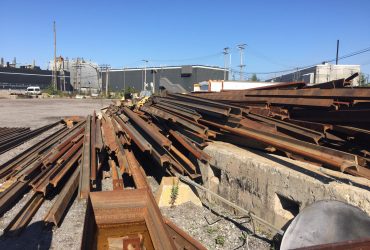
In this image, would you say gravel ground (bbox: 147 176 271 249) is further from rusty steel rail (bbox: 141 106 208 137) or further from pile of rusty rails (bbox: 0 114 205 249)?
rusty steel rail (bbox: 141 106 208 137)

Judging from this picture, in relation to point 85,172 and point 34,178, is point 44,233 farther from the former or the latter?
point 34,178

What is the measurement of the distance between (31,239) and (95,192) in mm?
1326

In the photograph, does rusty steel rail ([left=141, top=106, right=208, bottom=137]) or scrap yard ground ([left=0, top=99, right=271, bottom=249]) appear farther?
rusty steel rail ([left=141, top=106, right=208, bottom=137])

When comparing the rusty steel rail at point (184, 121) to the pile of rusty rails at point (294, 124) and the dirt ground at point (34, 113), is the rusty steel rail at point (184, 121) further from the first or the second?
the dirt ground at point (34, 113)

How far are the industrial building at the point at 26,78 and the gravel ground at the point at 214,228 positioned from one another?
251 feet

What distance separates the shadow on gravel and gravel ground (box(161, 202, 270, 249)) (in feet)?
5.70

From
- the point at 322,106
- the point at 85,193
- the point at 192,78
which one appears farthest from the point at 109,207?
the point at 192,78

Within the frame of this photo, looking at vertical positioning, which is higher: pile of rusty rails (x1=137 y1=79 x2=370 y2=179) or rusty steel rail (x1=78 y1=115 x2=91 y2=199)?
pile of rusty rails (x1=137 y1=79 x2=370 y2=179)

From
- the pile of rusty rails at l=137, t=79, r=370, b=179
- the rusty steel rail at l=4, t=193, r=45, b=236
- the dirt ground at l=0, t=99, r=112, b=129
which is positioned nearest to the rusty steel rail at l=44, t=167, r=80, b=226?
the rusty steel rail at l=4, t=193, r=45, b=236

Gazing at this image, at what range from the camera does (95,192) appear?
401 centimetres

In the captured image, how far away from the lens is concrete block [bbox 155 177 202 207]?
233 inches

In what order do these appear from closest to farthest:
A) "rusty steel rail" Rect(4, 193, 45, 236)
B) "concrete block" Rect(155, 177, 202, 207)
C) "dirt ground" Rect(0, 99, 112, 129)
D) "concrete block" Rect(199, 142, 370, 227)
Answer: "concrete block" Rect(199, 142, 370, 227) → "rusty steel rail" Rect(4, 193, 45, 236) → "concrete block" Rect(155, 177, 202, 207) → "dirt ground" Rect(0, 99, 112, 129)

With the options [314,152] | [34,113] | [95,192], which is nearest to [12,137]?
[95,192]

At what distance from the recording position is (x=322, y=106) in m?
5.40
